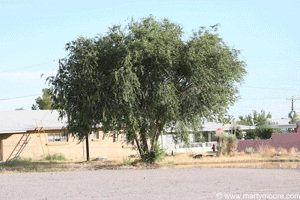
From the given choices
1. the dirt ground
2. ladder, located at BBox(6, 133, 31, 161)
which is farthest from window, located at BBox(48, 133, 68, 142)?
the dirt ground

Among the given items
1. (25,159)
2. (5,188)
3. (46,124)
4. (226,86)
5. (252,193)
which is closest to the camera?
(252,193)

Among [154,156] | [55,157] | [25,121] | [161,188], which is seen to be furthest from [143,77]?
[25,121]

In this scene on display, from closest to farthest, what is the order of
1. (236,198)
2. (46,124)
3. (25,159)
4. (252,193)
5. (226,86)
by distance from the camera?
(236,198) < (252,193) < (226,86) < (25,159) < (46,124)

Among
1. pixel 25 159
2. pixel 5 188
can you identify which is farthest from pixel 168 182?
pixel 25 159

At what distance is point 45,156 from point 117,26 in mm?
15190

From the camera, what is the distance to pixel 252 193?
12.0 m

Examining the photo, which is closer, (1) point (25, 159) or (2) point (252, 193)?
(2) point (252, 193)

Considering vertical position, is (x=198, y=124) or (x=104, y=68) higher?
(x=104, y=68)

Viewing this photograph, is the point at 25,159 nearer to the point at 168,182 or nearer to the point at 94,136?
the point at 94,136

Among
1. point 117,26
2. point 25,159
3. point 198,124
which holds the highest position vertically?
point 117,26

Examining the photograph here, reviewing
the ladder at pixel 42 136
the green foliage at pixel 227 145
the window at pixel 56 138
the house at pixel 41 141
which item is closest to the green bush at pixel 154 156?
the house at pixel 41 141

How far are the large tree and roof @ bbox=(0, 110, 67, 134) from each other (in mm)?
8093

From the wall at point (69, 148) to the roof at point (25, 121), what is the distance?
91 cm

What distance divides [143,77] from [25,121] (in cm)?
1675
